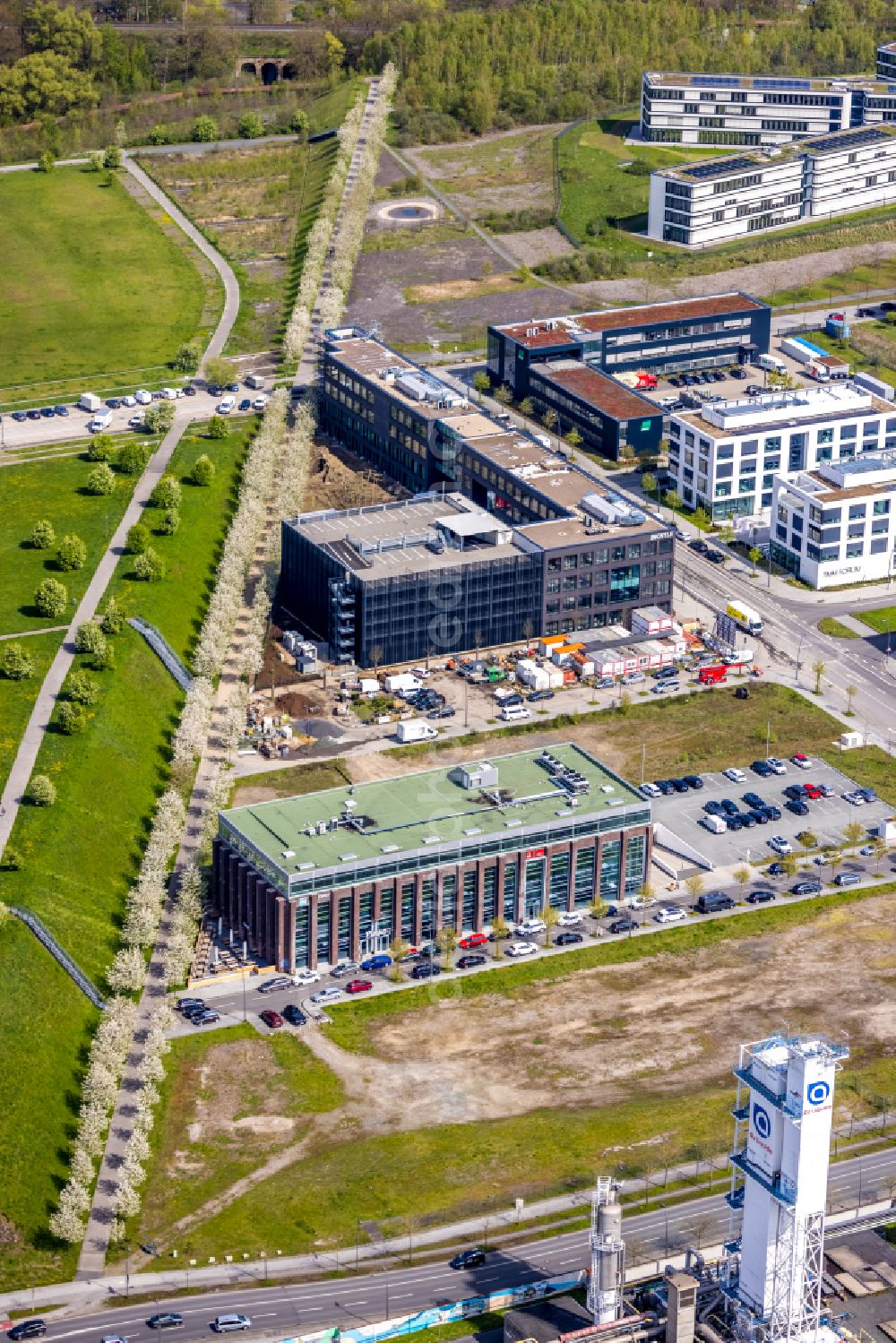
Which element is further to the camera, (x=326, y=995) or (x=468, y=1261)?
(x=326, y=995)

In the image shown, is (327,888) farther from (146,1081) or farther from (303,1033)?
(146,1081)

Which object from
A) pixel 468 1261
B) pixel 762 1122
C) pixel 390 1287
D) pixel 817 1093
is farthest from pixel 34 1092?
pixel 817 1093

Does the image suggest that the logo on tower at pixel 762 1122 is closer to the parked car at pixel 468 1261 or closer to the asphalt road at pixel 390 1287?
the asphalt road at pixel 390 1287

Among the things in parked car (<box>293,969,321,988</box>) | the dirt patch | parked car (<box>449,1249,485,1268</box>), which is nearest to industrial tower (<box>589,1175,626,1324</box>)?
parked car (<box>449,1249,485,1268</box>)

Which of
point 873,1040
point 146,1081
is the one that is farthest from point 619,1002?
point 146,1081

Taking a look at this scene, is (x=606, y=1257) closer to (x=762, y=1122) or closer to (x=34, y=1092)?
(x=762, y=1122)

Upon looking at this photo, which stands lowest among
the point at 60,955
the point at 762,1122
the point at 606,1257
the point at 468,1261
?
the point at 468,1261
